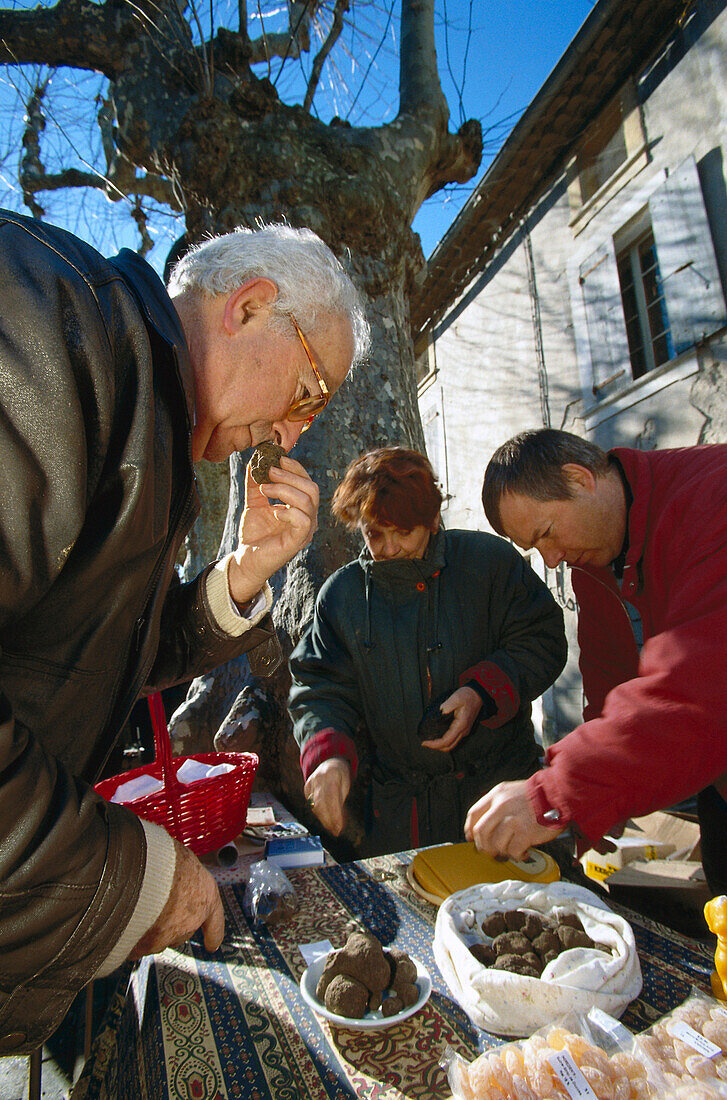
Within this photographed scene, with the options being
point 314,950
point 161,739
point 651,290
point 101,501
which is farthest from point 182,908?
point 651,290

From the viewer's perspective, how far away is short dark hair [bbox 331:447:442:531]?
2301 millimetres

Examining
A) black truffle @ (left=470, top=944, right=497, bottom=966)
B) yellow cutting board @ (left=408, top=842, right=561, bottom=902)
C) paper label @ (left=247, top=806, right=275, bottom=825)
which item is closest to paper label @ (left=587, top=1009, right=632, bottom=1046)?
black truffle @ (left=470, top=944, right=497, bottom=966)

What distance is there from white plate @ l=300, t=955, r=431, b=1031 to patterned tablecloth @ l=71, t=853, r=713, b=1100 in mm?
26

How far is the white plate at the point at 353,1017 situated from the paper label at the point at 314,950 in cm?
5

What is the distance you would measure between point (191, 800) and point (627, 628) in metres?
1.59

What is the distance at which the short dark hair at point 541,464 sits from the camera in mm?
1954

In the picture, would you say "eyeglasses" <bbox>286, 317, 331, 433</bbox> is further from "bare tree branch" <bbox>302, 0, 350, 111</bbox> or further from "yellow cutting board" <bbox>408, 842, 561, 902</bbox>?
"bare tree branch" <bbox>302, 0, 350, 111</bbox>

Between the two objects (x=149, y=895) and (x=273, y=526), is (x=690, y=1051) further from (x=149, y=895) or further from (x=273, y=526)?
(x=273, y=526)

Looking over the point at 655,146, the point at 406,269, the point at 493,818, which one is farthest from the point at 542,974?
the point at 655,146

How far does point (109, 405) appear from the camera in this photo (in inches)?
36.3

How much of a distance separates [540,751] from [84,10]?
565 centimetres

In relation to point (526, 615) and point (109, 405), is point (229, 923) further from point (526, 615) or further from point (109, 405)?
point (526, 615)

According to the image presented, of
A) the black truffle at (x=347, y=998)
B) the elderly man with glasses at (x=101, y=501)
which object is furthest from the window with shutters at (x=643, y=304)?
the black truffle at (x=347, y=998)

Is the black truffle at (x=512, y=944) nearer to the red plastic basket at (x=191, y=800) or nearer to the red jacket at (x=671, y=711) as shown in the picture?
the red jacket at (x=671, y=711)
